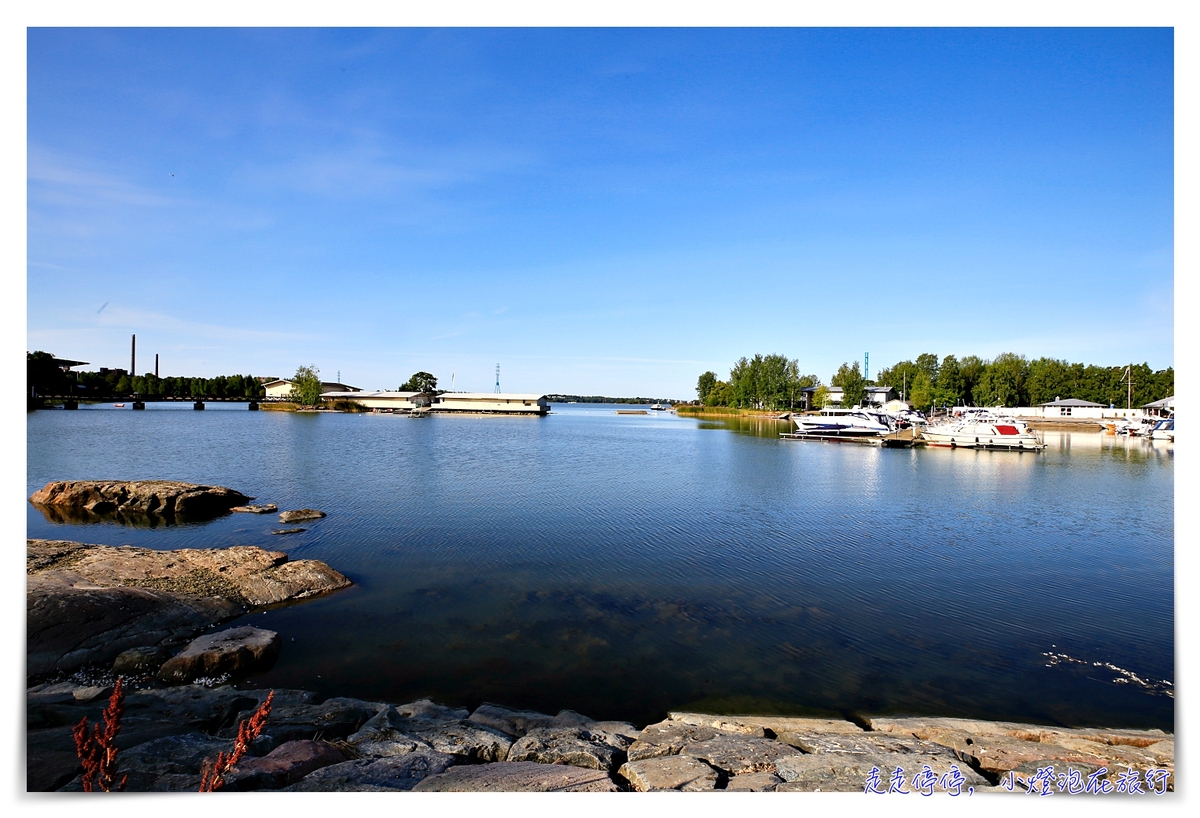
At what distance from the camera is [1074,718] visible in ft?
21.5

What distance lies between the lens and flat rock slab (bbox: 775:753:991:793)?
185 inches

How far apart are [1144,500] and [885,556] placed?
15127 millimetres

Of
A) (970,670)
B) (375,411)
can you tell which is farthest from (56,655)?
(375,411)

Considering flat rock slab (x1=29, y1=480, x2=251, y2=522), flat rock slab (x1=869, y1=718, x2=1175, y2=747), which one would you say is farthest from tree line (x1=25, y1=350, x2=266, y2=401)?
flat rock slab (x1=869, y1=718, x2=1175, y2=747)

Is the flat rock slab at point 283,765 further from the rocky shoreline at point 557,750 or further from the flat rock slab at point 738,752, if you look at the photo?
the flat rock slab at point 738,752

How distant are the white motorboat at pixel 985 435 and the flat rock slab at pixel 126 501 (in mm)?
50481

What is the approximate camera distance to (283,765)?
178 inches

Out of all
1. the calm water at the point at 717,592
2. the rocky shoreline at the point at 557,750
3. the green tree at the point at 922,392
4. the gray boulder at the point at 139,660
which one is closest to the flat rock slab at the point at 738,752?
the rocky shoreline at the point at 557,750

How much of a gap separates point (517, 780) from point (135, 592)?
23.4ft

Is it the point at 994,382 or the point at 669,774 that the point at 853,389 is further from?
the point at 669,774

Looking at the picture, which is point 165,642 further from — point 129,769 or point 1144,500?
point 1144,500

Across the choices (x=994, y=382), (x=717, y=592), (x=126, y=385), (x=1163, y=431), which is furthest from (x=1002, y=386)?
(x=126, y=385)

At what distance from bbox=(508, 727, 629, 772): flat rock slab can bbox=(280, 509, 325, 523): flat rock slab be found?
1228cm

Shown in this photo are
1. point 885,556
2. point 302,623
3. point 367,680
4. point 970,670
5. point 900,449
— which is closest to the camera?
point 367,680
